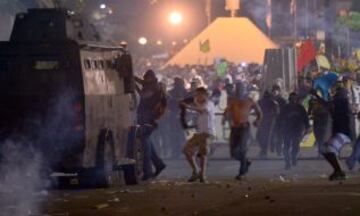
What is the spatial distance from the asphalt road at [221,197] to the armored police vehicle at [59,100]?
64 cm

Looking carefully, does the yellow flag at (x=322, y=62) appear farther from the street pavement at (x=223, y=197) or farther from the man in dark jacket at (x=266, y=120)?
the street pavement at (x=223, y=197)

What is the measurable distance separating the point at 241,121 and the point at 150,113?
1.69 metres

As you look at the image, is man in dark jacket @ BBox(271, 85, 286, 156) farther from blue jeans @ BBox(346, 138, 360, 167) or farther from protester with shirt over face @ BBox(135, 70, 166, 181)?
protester with shirt over face @ BBox(135, 70, 166, 181)

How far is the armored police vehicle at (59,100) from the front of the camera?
624 inches

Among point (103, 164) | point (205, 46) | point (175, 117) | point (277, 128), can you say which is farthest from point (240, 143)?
point (205, 46)

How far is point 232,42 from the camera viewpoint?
35375mm

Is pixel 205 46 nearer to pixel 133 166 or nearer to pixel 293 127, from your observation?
pixel 293 127

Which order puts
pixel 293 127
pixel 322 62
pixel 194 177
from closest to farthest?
pixel 194 177
pixel 293 127
pixel 322 62

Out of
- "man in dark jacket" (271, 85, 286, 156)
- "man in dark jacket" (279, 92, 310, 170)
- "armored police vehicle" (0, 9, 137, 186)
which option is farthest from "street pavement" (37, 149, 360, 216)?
"man in dark jacket" (271, 85, 286, 156)

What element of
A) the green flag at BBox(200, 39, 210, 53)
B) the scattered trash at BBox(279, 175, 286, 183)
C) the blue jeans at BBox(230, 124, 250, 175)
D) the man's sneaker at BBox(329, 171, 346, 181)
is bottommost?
the scattered trash at BBox(279, 175, 286, 183)

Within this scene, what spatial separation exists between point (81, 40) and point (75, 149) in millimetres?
1879

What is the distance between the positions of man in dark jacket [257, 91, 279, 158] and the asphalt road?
4350 millimetres

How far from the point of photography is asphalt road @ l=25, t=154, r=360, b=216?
43.0ft

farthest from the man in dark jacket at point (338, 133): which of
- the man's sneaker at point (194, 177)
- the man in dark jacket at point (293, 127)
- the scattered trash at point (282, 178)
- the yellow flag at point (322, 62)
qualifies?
the yellow flag at point (322, 62)
